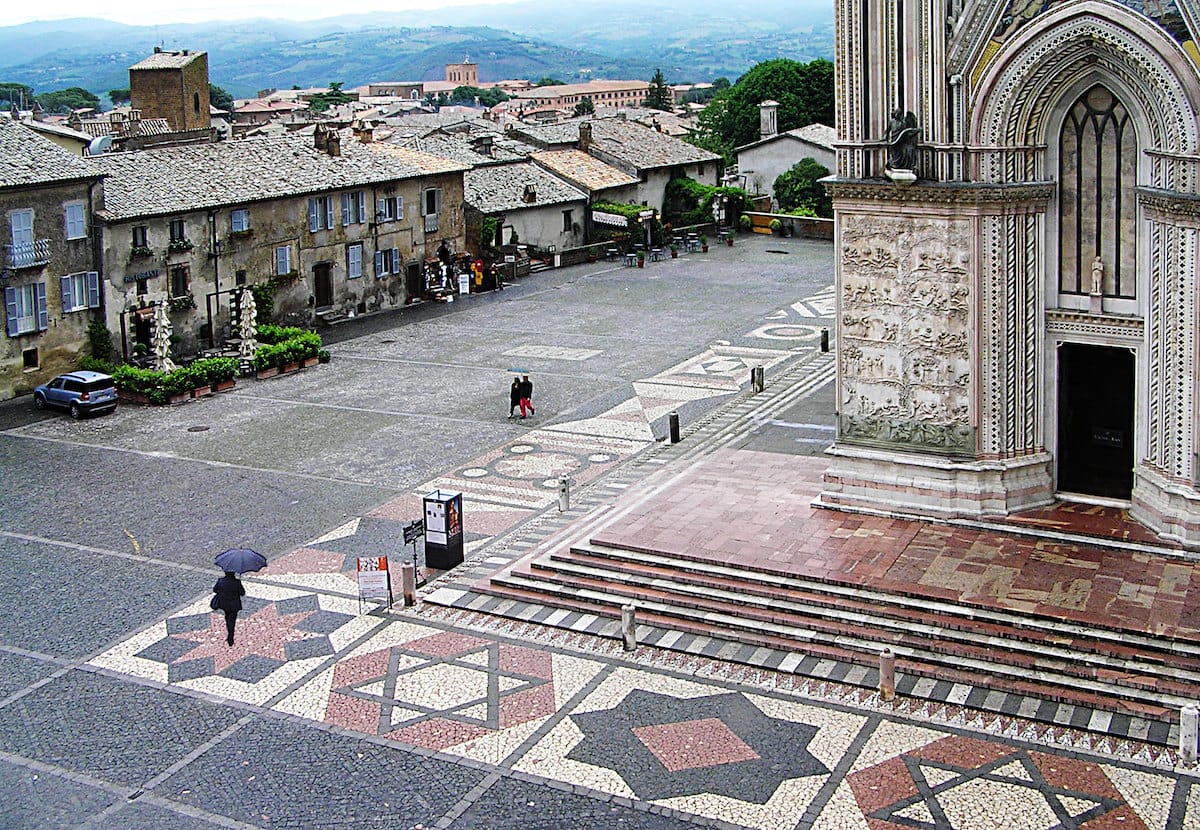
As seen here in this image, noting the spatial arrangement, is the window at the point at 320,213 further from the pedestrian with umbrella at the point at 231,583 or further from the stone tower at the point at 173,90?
the stone tower at the point at 173,90

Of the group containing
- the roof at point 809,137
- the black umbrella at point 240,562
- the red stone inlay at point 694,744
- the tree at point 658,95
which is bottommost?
the red stone inlay at point 694,744

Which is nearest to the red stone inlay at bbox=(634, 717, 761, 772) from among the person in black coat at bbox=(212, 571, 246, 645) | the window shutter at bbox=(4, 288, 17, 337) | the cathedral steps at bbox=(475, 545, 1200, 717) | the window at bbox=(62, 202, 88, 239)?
the cathedral steps at bbox=(475, 545, 1200, 717)

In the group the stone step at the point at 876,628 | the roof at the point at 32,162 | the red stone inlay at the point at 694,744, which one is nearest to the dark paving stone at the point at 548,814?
the red stone inlay at the point at 694,744

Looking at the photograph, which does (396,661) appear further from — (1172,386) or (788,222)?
(788,222)

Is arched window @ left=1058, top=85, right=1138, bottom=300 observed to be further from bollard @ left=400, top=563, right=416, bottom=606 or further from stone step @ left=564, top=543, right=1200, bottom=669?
bollard @ left=400, top=563, right=416, bottom=606

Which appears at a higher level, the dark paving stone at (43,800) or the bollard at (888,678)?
the bollard at (888,678)

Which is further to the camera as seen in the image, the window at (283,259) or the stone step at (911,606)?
the window at (283,259)

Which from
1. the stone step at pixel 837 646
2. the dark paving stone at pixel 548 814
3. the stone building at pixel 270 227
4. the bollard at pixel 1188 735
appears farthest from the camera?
the stone building at pixel 270 227

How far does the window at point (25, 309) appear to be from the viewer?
43469 millimetres

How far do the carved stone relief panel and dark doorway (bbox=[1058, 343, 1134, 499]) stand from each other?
6.38 ft

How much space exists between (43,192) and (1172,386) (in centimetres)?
3396

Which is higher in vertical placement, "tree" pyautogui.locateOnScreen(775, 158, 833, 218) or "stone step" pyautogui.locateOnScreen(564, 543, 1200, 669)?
"tree" pyautogui.locateOnScreen(775, 158, 833, 218)

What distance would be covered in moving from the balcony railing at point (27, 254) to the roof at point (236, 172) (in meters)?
2.47

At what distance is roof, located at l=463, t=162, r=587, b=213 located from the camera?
65.8 m
